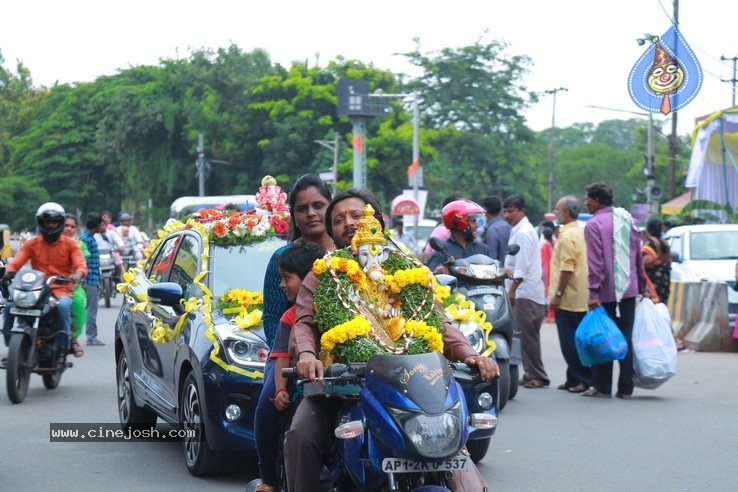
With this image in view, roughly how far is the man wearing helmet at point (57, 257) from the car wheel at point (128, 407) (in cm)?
193

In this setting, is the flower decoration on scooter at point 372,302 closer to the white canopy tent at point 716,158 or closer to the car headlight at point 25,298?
the car headlight at point 25,298

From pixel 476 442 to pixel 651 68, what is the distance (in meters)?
7.30

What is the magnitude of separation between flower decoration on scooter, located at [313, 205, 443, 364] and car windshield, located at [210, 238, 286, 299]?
3.32 m

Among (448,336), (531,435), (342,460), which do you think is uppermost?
(448,336)

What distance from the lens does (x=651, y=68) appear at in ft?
46.0

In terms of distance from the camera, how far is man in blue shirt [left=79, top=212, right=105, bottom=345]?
15.3m

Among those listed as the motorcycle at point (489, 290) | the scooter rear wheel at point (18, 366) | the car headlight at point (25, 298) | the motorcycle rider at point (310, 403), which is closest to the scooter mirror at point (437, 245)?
the motorcycle at point (489, 290)

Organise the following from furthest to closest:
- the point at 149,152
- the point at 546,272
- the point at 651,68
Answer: the point at 149,152 → the point at 546,272 → the point at 651,68

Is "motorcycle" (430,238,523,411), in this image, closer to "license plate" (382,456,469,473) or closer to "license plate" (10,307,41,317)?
"license plate" (10,307,41,317)

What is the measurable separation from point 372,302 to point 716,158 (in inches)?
823

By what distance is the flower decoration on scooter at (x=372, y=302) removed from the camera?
4824mm

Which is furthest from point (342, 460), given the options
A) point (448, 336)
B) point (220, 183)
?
point (220, 183)

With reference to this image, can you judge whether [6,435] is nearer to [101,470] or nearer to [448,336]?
[101,470]

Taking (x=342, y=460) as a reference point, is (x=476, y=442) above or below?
below
